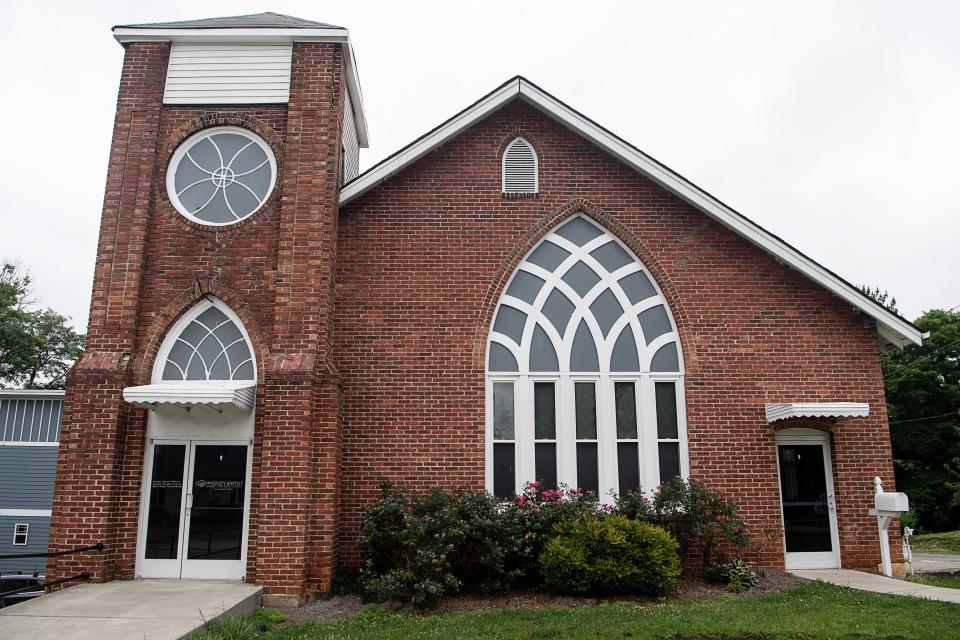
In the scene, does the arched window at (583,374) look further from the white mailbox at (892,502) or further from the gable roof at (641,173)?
the white mailbox at (892,502)

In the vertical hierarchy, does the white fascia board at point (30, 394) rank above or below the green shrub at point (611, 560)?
above

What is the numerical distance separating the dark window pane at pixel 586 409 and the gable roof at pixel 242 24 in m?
7.17

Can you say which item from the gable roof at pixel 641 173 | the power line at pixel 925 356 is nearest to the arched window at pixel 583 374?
the gable roof at pixel 641 173

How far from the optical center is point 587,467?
11.3 metres

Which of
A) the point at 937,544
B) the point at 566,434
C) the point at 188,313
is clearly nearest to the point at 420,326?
the point at 566,434

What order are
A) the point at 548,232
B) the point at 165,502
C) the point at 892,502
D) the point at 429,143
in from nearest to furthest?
the point at 165,502 → the point at 892,502 → the point at 429,143 → the point at 548,232

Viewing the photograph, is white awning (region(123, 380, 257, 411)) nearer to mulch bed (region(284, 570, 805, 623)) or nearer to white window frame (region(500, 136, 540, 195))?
mulch bed (region(284, 570, 805, 623))

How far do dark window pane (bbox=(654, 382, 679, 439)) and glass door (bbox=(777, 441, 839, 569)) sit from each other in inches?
74.5

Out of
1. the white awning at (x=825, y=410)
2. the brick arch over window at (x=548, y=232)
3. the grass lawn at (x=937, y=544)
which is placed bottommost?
the grass lawn at (x=937, y=544)

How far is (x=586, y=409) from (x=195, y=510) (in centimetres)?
620

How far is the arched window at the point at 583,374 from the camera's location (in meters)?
11.3

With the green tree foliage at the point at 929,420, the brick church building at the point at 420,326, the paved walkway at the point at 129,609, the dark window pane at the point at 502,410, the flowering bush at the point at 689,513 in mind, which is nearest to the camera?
the paved walkway at the point at 129,609

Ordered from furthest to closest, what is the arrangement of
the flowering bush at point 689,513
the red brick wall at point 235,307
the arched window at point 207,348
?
the arched window at point 207,348 → the flowering bush at point 689,513 → the red brick wall at point 235,307

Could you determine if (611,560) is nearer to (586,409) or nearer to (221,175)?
(586,409)
